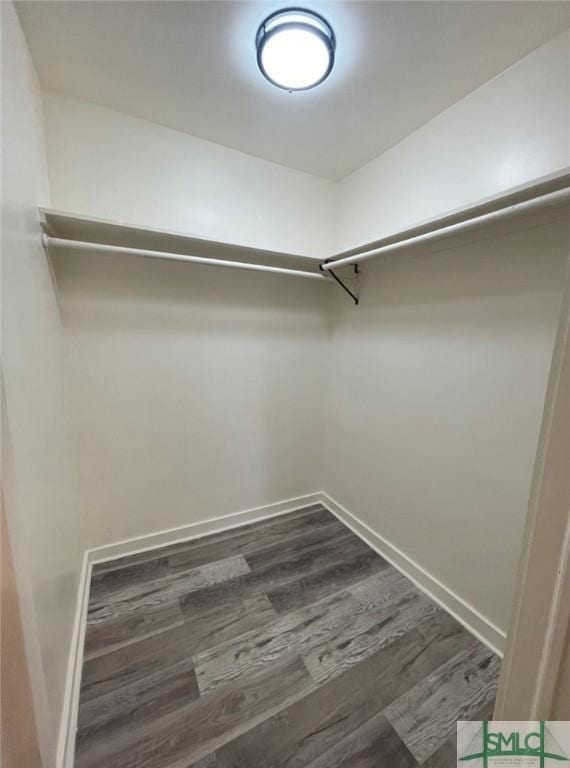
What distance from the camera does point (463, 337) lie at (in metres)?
1.40

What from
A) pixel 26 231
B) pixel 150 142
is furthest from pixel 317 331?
pixel 26 231

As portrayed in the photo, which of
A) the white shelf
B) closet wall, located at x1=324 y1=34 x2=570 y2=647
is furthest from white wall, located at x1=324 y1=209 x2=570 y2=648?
the white shelf

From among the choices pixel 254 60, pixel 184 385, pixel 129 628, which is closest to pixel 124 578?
pixel 129 628

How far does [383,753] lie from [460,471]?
1.05 meters

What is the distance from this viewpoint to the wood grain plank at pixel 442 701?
1020 mm

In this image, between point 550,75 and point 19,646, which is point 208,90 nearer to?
point 550,75

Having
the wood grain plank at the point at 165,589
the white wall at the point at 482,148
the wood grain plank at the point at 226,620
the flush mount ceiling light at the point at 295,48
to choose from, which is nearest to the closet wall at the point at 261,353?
the white wall at the point at 482,148

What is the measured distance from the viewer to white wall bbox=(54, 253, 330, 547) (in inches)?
63.1

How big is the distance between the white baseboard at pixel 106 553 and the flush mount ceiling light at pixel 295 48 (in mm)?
2346

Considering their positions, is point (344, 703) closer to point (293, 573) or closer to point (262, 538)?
point (293, 573)

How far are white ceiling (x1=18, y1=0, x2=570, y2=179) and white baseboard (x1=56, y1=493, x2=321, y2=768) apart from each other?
7.58 feet

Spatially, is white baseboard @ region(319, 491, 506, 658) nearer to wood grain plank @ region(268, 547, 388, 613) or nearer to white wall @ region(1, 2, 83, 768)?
wood grain plank @ region(268, 547, 388, 613)

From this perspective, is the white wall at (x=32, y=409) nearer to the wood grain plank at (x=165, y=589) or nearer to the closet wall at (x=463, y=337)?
the wood grain plank at (x=165, y=589)

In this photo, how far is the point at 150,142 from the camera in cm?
155
